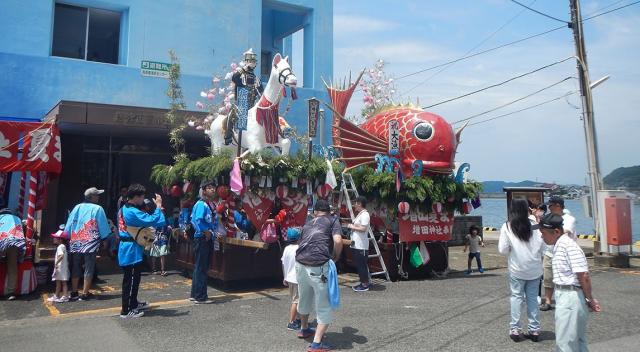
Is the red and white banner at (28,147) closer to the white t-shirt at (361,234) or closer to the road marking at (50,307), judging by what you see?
the road marking at (50,307)

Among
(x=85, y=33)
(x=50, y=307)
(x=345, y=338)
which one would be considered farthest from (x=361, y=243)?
(x=85, y=33)

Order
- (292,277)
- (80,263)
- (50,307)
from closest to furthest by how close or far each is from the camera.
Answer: (292,277), (50,307), (80,263)

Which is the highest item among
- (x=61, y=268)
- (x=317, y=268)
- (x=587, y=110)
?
(x=587, y=110)

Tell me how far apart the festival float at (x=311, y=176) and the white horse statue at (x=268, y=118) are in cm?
2

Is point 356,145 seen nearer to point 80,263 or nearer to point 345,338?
point 345,338

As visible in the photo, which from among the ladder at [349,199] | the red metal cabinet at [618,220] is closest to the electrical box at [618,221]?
the red metal cabinet at [618,220]

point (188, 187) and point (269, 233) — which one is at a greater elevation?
point (188, 187)

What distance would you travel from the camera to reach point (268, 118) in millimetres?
9781

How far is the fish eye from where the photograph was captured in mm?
10258

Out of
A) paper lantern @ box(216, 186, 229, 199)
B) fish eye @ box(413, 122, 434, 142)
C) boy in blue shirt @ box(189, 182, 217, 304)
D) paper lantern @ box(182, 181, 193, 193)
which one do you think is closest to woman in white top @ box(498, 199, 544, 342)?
boy in blue shirt @ box(189, 182, 217, 304)

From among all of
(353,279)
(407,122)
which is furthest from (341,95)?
(353,279)

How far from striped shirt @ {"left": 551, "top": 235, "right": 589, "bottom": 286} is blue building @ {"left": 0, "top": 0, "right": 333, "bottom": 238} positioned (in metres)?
9.11

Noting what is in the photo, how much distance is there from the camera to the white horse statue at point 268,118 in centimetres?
944

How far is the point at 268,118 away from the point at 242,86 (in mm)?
844
